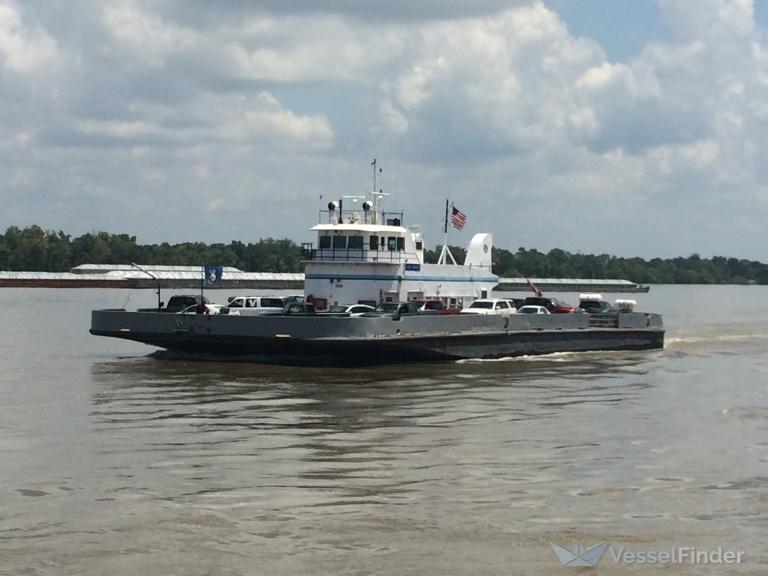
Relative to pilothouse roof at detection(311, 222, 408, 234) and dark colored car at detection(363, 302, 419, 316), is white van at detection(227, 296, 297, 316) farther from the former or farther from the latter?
dark colored car at detection(363, 302, 419, 316)

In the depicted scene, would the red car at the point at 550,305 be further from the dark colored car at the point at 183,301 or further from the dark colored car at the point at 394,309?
the dark colored car at the point at 183,301

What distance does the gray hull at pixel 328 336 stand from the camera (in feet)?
99.8

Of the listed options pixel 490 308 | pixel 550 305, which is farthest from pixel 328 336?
pixel 550 305

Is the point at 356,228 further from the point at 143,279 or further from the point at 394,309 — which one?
the point at 143,279

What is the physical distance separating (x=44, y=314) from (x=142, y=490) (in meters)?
57.3

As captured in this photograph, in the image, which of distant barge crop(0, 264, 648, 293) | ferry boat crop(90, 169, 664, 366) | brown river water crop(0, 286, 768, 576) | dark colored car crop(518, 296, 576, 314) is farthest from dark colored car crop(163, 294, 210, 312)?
distant barge crop(0, 264, 648, 293)

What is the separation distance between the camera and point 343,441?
19266 mm

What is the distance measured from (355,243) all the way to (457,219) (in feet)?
22.5

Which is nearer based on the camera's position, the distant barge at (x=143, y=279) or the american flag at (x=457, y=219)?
the american flag at (x=457, y=219)

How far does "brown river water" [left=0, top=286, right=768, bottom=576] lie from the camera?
12.2 metres

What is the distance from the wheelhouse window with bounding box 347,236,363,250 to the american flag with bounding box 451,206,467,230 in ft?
21.5

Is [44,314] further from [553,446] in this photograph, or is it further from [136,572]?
[136,572]

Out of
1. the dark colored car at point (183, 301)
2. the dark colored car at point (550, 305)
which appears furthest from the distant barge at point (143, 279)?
the dark colored car at point (183, 301)

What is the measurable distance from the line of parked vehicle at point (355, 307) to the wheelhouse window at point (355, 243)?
179cm
